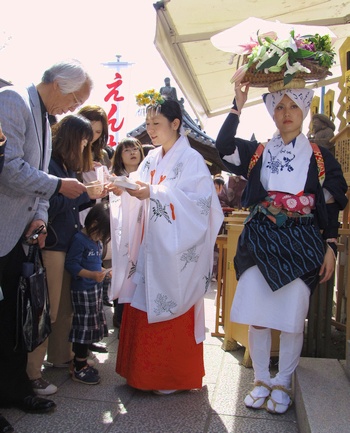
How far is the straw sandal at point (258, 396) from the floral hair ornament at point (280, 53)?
187 cm

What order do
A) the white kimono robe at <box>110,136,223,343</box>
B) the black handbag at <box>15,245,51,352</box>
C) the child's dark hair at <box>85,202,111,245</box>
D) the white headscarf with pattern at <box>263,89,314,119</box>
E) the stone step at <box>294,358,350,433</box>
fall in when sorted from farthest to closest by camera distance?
the child's dark hair at <box>85,202,111,245</box> < the white kimono robe at <box>110,136,223,343</box> < the white headscarf with pattern at <box>263,89,314,119</box> < the black handbag at <box>15,245,51,352</box> < the stone step at <box>294,358,350,433</box>

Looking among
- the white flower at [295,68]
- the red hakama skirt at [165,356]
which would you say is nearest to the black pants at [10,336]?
the red hakama skirt at [165,356]

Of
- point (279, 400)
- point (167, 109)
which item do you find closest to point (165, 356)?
point (279, 400)

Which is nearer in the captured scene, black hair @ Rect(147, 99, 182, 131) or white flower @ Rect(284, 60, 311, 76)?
white flower @ Rect(284, 60, 311, 76)

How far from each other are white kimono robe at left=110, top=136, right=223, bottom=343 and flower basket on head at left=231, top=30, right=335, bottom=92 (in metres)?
0.68

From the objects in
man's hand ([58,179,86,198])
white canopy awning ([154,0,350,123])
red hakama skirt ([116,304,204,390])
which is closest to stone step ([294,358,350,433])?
red hakama skirt ([116,304,204,390])

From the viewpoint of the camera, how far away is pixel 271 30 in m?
2.86

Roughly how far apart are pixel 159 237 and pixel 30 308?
0.88m

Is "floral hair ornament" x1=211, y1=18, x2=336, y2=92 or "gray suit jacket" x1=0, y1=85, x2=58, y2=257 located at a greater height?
"floral hair ornament" x1=211, y1=18, x2=336, y2=92

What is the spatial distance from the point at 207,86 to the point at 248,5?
7.96 feet

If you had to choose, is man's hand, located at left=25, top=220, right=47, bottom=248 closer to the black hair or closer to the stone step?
the black hair

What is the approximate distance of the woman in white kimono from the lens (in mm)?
2947

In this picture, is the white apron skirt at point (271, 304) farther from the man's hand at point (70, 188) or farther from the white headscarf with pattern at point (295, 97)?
the man's hand at point (70, 188)

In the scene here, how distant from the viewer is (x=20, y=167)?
8.10 feet
